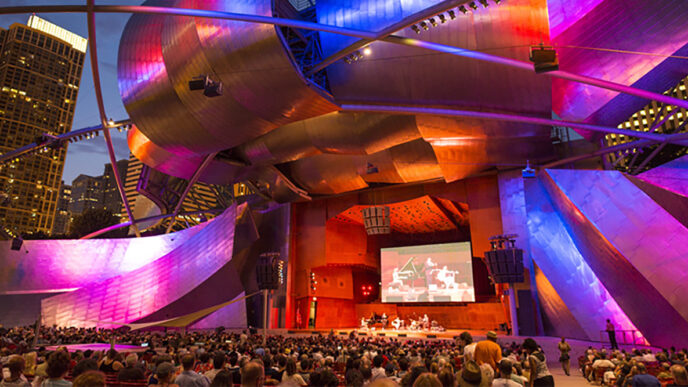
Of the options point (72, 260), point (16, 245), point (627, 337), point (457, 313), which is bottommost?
point (627, 337)

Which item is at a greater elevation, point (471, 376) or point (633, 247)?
point (633, 247)

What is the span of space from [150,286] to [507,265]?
936 inches

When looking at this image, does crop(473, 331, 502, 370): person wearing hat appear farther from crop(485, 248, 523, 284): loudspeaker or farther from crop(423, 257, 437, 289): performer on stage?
crop(423, 257, 437, 289): performer on stage

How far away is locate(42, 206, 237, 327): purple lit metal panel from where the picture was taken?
28969 mm

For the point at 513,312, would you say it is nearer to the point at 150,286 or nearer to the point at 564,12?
the point at 564,12

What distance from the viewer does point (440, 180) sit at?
88.9 feet

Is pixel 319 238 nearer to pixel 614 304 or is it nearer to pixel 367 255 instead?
pixel 367 255

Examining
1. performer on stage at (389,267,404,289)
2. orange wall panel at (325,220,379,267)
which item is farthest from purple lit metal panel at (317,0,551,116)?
performer on stage at (389,267,404,289)

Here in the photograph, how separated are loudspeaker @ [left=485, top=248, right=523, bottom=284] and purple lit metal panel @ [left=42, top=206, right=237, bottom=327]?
16.8 meters

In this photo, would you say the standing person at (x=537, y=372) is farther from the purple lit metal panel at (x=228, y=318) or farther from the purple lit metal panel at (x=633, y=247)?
the purple lit metal panel at (x=228, y=318)

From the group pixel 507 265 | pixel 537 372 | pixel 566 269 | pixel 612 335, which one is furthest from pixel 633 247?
pixel 537 372

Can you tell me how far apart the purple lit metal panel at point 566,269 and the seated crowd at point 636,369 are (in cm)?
692

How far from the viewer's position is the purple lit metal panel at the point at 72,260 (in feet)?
107

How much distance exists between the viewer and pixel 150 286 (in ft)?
98.1
